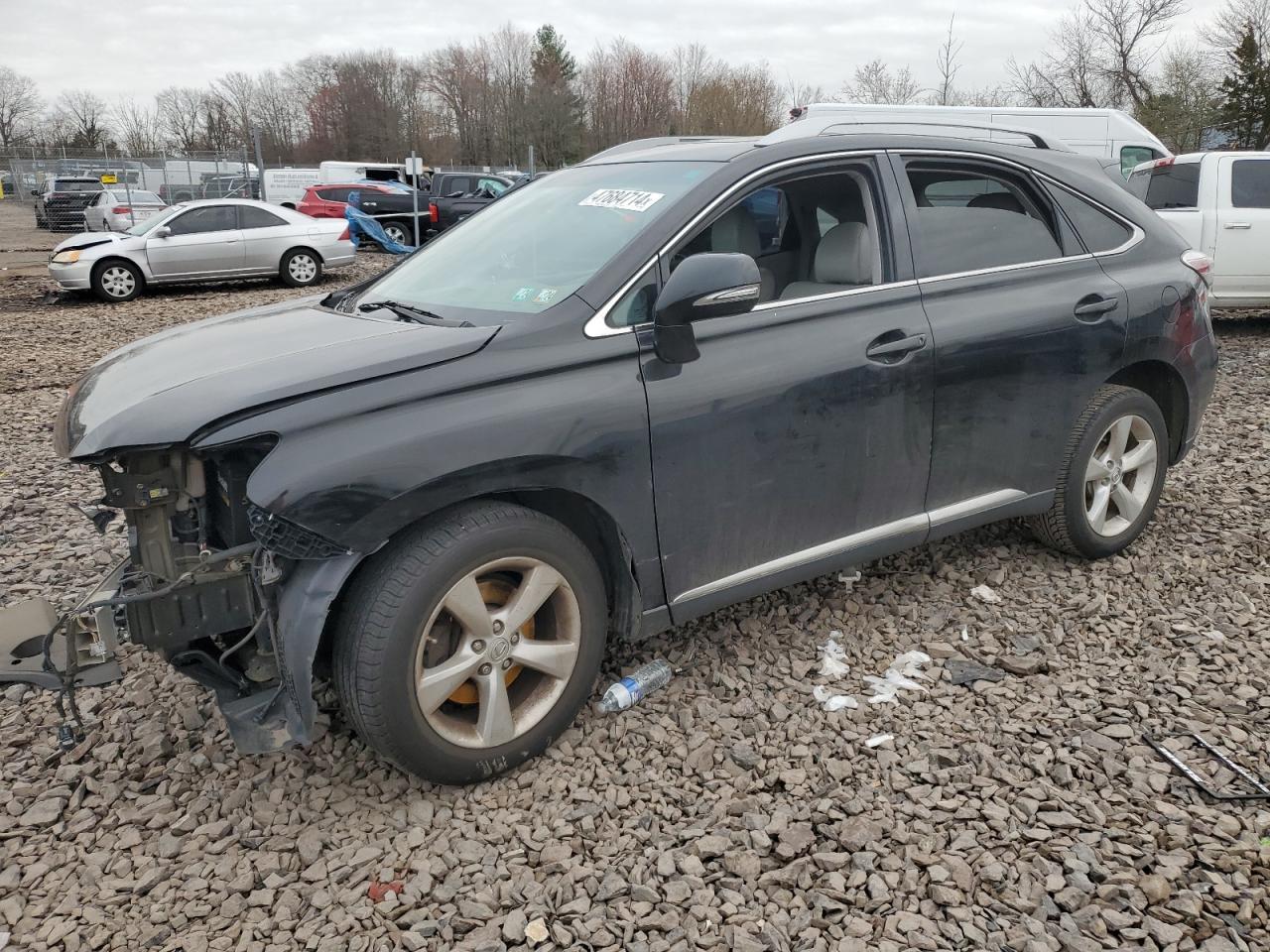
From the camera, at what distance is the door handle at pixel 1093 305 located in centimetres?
385

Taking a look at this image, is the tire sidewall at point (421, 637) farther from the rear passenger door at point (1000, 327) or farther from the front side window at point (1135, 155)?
the front side window at point (1135, 155)

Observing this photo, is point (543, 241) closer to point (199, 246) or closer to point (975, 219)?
point (975, 219)

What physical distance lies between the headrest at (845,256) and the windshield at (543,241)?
608mm

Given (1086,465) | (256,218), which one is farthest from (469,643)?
(256,218)

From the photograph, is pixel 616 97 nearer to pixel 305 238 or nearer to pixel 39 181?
pixel 39 181

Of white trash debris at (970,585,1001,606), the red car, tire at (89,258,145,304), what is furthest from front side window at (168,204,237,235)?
white trash debris at (970,585,1001,606)

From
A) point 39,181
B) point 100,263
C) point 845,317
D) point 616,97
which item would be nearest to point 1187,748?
point 845,317

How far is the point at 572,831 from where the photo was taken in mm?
2717

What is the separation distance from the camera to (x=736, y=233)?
3.43 meters

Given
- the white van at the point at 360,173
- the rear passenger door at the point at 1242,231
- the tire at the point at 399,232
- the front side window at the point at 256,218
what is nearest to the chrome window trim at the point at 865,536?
the rear passenger door at the point at 1242,231

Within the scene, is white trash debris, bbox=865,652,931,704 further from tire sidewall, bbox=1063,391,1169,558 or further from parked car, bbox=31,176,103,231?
parked car, bbox=31,176,103,231

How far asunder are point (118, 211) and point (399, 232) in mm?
6759

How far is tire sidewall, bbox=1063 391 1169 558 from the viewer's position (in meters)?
3.98

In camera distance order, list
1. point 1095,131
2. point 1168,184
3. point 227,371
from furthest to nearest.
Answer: point 1095,131, point 1168,184, point 227,371
